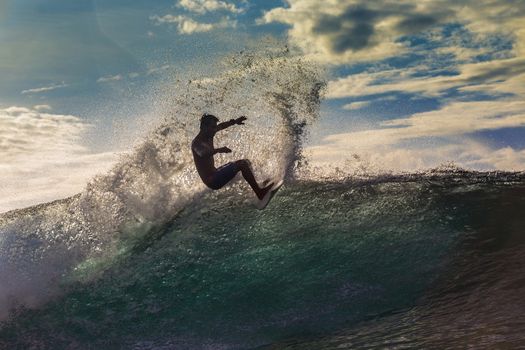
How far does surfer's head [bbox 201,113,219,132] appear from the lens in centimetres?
735

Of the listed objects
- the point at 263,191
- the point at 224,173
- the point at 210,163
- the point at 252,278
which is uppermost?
the point at 210,163

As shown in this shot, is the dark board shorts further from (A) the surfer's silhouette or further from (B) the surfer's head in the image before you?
(B) the surfer's head

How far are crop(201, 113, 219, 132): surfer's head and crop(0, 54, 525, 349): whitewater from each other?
7.10 ft

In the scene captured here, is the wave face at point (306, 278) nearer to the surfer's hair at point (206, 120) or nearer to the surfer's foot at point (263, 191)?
the surfer's foot at point (263, 191)

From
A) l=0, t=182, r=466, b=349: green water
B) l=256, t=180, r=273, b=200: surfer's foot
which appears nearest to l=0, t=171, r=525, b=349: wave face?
l=0, t=182, r=466, b=349: green water

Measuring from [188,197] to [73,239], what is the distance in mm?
2217

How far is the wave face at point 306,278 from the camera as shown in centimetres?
631

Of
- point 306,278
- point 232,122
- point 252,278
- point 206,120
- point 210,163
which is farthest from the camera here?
point 252,278

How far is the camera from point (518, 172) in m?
11.4

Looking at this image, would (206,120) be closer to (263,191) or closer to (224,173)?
(224,173)

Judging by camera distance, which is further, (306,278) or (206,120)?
(306,278)

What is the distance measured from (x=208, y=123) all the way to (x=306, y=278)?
277cm

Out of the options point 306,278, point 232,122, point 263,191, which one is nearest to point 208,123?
point 232,122

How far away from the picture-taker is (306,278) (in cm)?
764
